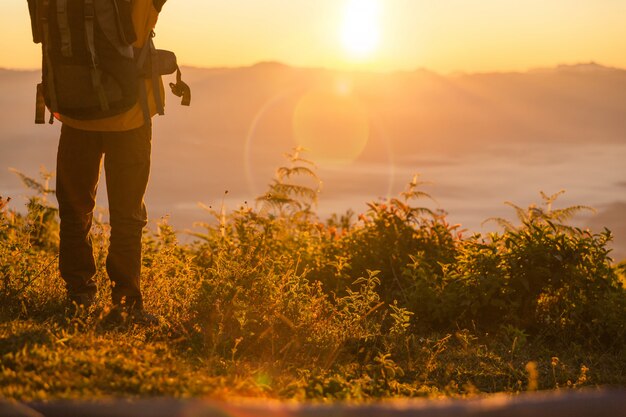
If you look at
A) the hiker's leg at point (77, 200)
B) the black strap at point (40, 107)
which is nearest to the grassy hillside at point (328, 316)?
the hiker's leg at point (77, 200)

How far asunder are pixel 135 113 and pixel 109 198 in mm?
720

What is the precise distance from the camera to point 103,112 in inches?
252

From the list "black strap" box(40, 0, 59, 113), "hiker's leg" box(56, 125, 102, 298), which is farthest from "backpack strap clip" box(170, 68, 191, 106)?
"black strap" box(40, 0, 59, 113)

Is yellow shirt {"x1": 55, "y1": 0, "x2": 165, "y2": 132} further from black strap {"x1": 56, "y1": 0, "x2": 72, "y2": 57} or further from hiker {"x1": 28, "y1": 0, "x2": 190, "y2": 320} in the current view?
black strap {"x1": 56, "y1": 0, "x2": 72, "y2": 57}

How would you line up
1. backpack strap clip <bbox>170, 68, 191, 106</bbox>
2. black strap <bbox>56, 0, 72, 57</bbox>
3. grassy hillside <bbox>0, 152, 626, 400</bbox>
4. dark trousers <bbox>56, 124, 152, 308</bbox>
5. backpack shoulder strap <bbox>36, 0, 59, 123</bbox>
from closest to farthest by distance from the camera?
grassy hillside <bbox>0, 152, 626, 400</bbox>, black strap <bbox>56, 0, 72, 57</bbox>, backpack shoulder strap <bbox>36, 0, 59, 123</bbox>, dark trousers <bbox>56, 124, 152, 308</bbox>, backpack strap clip <bbox>170, 68, 191, 106</bbox>

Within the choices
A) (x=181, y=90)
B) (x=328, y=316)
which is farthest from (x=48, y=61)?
(x=328, y=316)

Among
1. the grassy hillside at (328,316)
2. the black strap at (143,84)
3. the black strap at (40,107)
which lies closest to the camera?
the grassy hillside at (328,316)

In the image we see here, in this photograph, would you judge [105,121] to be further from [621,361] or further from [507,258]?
[621,361]

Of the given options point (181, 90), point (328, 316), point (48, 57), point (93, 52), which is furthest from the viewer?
point (328, 316)

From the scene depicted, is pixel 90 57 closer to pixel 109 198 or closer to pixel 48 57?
pixel 48 57

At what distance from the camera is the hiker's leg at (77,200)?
22.0 ft

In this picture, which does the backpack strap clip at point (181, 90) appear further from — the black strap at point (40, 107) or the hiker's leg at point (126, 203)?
the black strap at point (40, 107)

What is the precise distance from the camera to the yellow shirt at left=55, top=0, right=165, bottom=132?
6.46 metres

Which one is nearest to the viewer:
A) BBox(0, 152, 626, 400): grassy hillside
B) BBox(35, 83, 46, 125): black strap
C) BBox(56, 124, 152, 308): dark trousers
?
BBox(0, 152, 626, 400): grassy hillside
